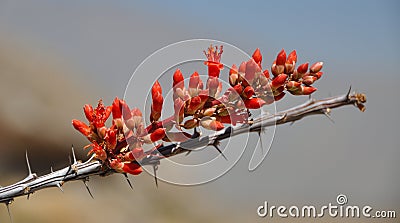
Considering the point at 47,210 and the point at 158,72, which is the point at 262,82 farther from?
the point at 47,210

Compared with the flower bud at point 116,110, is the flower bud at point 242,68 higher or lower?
higher

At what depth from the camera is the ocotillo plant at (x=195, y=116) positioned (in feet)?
1.53

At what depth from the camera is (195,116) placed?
47cm

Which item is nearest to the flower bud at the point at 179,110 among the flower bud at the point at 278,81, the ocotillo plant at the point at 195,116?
the ocotillo plant at the point at 195,116

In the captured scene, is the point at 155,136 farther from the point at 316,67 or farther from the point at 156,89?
the point at 316,67

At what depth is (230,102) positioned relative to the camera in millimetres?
477

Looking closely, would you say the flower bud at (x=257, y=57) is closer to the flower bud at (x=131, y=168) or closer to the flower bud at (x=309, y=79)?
the flower bud at (x=309, y=79)

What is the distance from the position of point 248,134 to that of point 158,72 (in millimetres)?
118

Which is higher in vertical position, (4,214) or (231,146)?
(231,146)

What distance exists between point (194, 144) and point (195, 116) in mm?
30

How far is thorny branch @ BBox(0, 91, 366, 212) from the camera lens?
1.44 feet

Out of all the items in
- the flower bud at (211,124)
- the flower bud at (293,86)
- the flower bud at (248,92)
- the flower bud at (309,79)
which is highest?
the flower bud at (309,79)

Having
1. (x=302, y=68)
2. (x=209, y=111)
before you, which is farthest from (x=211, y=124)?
(x=302, y=68)

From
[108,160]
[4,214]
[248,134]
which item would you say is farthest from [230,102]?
[4,214]
